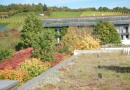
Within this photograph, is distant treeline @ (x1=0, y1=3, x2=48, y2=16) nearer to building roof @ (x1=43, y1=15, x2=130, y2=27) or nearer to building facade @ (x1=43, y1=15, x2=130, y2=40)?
building roof @ (x1=43, y1=15, x2=130, y2=27)

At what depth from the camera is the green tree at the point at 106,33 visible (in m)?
45.8

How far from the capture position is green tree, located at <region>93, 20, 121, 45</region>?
150ft

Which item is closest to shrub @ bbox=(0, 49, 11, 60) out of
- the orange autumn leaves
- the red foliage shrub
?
the red foliage shrub

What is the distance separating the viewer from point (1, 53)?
28391 millimetres

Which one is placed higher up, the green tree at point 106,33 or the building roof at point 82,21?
the building roof at point 82,21

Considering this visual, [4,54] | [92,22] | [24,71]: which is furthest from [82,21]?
[24,71]

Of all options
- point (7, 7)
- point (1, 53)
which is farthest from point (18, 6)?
point (1, 53)

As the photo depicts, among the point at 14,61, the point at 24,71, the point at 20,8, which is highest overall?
the point at 20,8

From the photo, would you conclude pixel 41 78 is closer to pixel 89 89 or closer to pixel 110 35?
pixel 89 89

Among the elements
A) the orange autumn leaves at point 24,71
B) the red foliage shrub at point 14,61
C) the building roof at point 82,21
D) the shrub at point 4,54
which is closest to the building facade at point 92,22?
the building roof at point 82,21

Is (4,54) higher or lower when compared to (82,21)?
lower

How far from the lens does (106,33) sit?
4647cm

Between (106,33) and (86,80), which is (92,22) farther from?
(86,80)

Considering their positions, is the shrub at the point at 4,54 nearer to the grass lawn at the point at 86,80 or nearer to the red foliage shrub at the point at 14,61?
the red foliage shrub at the point at 14,61
